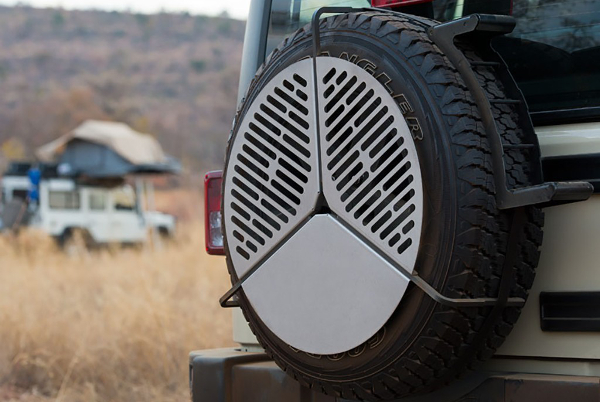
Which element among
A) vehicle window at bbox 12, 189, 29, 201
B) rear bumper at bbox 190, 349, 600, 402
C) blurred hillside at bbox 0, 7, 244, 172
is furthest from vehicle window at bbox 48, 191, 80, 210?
rear bumper at bbox 190, 349, 600, 402

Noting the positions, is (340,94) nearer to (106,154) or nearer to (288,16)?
(288,16)

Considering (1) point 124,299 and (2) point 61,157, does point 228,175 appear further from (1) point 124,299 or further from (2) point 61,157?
(2) point 61,157

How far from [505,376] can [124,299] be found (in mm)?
4612

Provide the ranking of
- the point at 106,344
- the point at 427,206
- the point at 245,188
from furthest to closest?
the point at 106,344 < the point at 245,188 < the point at 427,206

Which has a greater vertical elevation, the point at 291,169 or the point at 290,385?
the point at 291,169

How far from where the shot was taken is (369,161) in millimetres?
2076

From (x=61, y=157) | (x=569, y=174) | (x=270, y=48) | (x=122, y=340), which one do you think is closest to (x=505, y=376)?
(x=569, y=174)

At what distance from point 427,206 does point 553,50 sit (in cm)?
60

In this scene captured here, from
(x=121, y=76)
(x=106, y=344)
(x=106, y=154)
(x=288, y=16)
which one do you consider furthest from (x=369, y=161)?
(x=121, y=76)

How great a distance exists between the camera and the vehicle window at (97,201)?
21.1 metres

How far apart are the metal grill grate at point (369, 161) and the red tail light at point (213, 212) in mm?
756

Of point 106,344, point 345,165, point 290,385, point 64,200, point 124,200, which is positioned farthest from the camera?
point 124,200

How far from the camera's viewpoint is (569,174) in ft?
6.95

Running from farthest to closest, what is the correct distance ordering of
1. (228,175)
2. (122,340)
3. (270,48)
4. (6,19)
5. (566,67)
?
(6,19), (122,340), (270,48), (228,175), (566,67)
